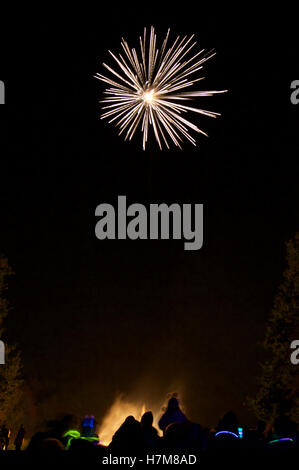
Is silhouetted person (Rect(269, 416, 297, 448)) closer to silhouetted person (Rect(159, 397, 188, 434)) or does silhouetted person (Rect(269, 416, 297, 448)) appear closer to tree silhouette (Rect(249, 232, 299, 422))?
silhouetted person (Rect(159, 397, 188, 434))

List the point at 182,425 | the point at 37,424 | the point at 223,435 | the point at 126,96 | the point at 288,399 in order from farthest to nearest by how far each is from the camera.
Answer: the point at 37,424
the point at 288,399
the point at 126,96
the point at 223,435
the point at 182,425

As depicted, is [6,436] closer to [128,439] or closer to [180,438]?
[180,438]

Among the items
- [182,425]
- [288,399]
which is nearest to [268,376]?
[288,399]

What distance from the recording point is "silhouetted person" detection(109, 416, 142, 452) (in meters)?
6.04

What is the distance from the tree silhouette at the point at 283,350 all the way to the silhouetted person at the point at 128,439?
52.1ft

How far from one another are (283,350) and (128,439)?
53.3ft

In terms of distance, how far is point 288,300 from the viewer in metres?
21.8

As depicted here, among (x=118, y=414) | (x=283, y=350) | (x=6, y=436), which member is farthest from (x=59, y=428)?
(x=118, y=414)

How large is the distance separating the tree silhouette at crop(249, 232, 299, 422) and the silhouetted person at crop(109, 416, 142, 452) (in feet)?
52.1

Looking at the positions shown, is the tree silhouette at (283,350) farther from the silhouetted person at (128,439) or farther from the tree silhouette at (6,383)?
the silhouetted person at (128,439)

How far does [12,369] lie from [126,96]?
1063 centimetres
